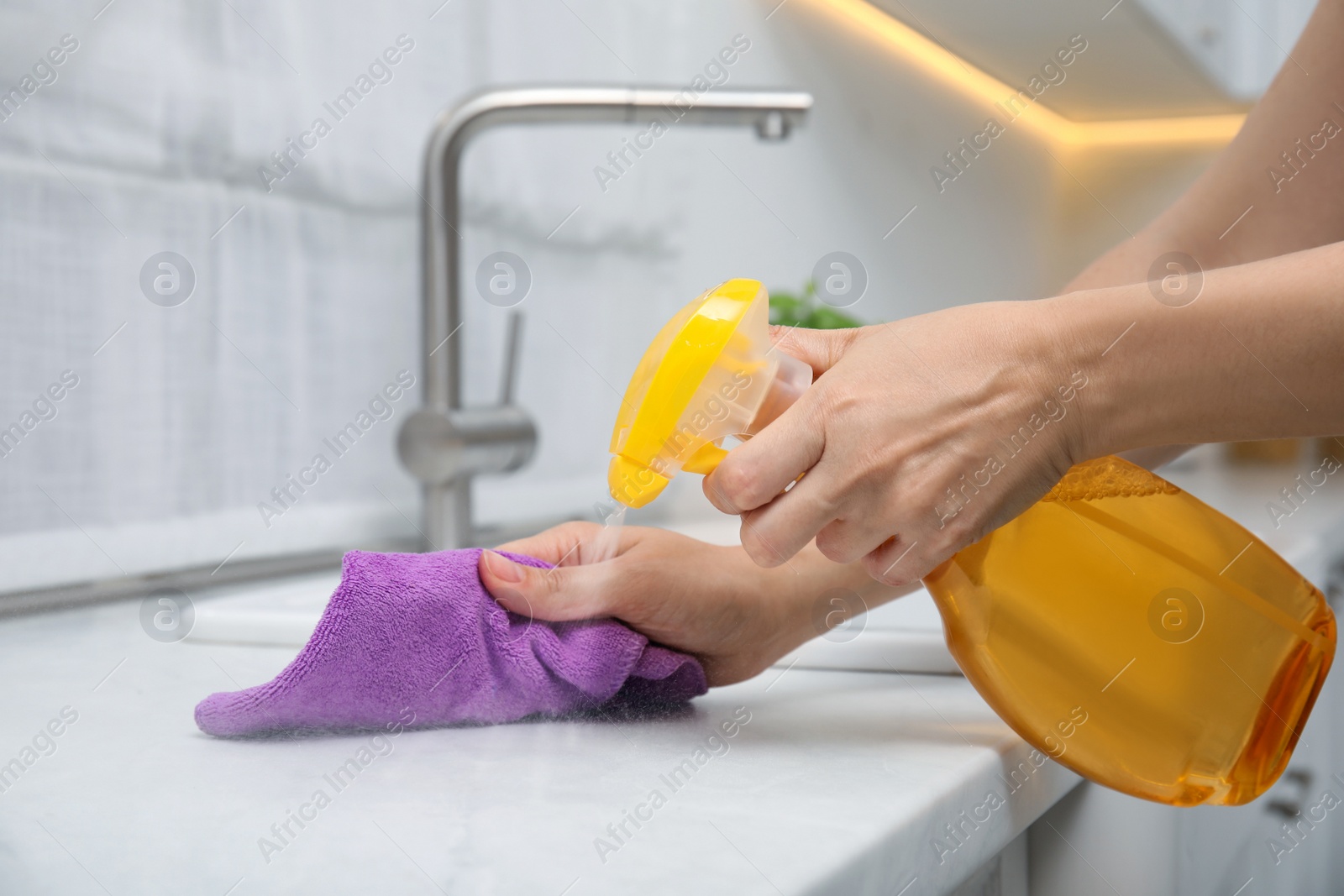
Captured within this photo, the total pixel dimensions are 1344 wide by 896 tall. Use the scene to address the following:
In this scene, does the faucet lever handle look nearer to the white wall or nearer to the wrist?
the white wall

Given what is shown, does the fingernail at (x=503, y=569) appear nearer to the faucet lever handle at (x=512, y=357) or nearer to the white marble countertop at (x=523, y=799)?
the white marble countertop at (x=523, y=799)

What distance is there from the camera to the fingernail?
1.45ft

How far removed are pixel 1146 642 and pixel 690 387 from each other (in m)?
0.21

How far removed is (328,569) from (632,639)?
0.47 m

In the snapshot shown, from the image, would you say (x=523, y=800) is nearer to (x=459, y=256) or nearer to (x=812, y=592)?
(x=812, y=592)

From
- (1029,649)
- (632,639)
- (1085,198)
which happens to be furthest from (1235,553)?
(1085,198)

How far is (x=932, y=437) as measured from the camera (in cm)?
39

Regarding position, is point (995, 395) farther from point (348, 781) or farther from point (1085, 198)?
point (1085, 198)

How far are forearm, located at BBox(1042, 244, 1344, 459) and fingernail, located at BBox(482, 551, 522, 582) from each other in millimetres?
224

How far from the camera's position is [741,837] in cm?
31

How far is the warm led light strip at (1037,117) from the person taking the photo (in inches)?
63.5

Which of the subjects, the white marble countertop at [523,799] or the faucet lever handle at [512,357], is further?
the faucet lever handle at [512,357]

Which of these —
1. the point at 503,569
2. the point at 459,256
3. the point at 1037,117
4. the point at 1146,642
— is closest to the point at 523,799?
the point at 503,569

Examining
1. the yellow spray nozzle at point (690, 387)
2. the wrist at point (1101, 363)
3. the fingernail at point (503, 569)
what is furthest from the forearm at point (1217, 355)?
the fingernail at point (503, 569)
